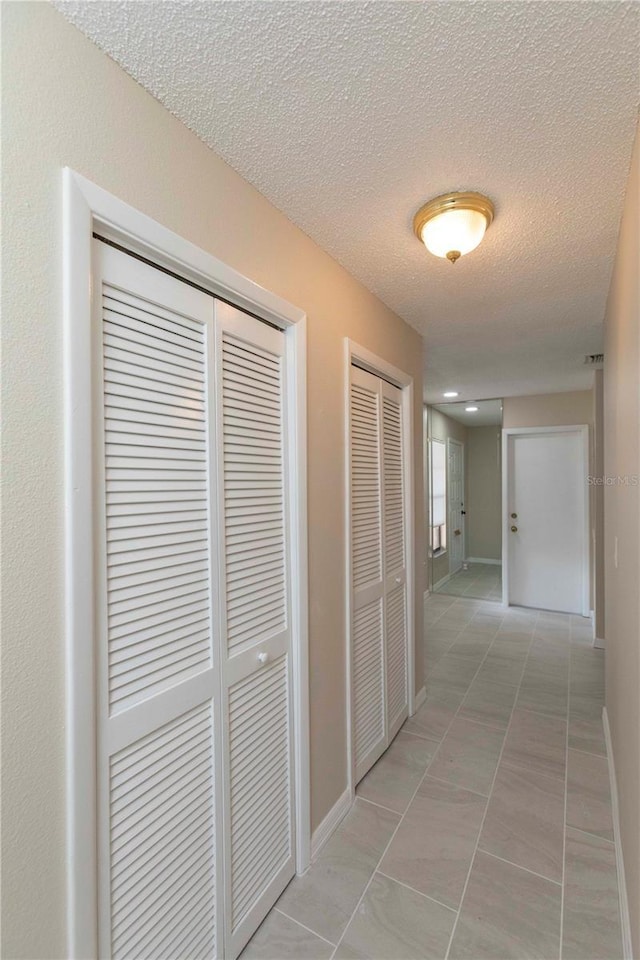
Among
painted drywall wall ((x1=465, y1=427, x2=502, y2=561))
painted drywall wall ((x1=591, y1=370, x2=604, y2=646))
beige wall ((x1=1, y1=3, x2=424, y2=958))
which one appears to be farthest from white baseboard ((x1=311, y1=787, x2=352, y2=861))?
painted drywall wall ((x1=465, y1=427, x2=502, y2=561))

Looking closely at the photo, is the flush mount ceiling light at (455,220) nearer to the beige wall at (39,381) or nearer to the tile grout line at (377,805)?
the beige wall at (39,381)

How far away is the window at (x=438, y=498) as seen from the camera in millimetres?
5587

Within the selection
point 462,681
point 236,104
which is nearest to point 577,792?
point 462,681

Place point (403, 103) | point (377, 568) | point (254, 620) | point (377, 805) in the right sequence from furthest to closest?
1. point (377, 568)
2. point (377, 805)
3. point (254, 620)
4. point (403, 103)

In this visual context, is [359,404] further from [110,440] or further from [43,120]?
[43,120]

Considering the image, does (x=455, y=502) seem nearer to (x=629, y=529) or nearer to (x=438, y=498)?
(x=438, y=498)

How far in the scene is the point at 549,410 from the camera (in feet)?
15.5

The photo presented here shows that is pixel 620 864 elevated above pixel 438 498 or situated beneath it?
situated beneath

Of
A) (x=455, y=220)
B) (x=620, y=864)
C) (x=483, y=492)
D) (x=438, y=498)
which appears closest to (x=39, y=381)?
(x=455, y=220)

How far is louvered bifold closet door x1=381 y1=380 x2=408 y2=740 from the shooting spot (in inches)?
95.0

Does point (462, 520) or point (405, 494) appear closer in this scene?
point (405, 494)

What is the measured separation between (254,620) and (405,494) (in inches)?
59.2

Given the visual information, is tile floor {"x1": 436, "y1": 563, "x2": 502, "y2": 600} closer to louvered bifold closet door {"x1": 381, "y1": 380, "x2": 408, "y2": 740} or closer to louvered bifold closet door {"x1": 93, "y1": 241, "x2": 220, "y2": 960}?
louvered bifold closet door {"x1": 381, "y1": 380, "x2": 408, "y2": 740}

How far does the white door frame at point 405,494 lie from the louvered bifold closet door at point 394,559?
1.6 inches
